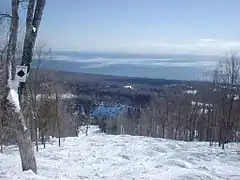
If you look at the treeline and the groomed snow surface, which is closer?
the groomed snow surface

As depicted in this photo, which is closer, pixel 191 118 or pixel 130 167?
pixel 130 167

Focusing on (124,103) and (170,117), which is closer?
(170,117)

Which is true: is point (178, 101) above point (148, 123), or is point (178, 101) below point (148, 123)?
above

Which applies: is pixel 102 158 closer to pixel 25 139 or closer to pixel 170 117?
pixel 25 139

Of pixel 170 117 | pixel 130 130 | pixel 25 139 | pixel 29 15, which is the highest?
pixel 29 15

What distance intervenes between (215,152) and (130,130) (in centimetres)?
5457

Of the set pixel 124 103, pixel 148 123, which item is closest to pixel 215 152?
pixel 148 123

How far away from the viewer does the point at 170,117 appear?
59.8 m

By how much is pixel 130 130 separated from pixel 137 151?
176 ft

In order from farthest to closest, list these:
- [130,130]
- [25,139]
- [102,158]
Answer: [130,130], [102,158], [25,139]

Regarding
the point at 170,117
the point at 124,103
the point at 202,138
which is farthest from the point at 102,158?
the point at 124,103

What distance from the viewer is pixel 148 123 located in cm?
6744

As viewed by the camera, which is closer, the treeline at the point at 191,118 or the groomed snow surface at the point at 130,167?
the groomed snow surface at the point at 130,167

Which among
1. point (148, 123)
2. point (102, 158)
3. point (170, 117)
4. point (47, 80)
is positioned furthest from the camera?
point (148, 123)
